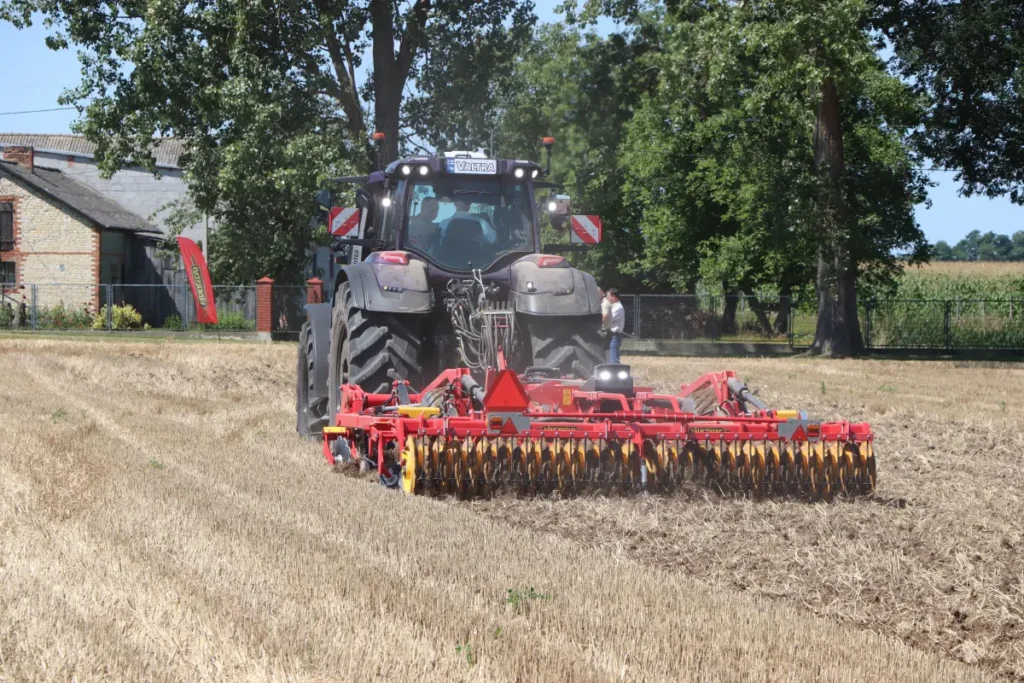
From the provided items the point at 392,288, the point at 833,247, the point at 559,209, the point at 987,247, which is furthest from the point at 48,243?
the point at 987,247

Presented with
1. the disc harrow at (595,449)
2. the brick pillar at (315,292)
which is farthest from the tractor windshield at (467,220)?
the brick pillar at (315,292)

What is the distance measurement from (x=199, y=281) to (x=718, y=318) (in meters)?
14.1

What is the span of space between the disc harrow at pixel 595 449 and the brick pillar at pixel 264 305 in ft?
75.6

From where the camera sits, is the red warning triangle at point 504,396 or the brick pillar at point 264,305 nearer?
the red warning triangle at point 504,396

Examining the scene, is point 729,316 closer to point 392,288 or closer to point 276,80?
point 276,80

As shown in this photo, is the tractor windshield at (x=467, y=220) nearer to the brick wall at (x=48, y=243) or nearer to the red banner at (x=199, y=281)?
the red banner at (x=199, y=281)

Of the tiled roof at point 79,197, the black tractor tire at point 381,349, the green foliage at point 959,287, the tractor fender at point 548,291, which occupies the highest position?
the tiled roof at point 79,197

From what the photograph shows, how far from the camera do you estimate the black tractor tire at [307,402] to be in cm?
1155

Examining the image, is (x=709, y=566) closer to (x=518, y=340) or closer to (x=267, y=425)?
(x=518, y=340)

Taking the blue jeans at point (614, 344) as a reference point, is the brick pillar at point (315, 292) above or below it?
above

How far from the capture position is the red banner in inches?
1253

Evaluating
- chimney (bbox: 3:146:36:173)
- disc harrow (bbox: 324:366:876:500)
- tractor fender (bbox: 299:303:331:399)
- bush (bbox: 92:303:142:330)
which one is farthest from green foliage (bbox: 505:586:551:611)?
chimney (bbox: 3:146:36:173)

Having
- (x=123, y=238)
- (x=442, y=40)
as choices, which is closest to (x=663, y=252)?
(x=442, y=40)

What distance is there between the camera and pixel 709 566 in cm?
620
